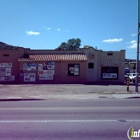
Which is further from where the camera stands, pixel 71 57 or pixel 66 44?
pixel 66 44

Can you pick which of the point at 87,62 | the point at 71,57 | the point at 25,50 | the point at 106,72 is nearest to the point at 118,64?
the point at 106,72

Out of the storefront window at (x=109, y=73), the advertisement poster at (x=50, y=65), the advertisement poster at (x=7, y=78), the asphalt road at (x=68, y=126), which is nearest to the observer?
the asphalt road at (x=68, y=126)

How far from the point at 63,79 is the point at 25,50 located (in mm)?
7444

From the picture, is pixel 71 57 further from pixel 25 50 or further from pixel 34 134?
pixel 34 134

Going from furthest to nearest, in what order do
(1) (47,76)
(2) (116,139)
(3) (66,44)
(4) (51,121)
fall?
(3) (66,44), (1) (47,76), (4) (51,121), (2) (116,139)

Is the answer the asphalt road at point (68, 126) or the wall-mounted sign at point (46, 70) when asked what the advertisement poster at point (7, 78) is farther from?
the asphalt road at point (68, 126)

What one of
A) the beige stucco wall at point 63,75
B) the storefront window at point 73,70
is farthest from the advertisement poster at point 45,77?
the storefront window at point 73,70

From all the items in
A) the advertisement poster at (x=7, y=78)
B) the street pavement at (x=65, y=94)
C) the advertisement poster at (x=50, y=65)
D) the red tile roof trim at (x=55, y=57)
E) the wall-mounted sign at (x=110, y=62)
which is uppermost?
the red tile roof trim at (x=55, y=57)

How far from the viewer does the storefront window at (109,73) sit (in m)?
34.2

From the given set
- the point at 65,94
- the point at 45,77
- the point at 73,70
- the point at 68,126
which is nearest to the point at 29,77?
the point at 45,77

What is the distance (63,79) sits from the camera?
32500 mm

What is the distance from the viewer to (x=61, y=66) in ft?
106

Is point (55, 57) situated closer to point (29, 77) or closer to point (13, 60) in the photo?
point (29, 77)

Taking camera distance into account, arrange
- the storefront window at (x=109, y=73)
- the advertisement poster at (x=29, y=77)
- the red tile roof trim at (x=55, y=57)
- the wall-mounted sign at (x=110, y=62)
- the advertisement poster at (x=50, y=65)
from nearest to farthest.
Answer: the red tile roof trim at (x=55, y=57) → the advertisement poster at (x=50, y=65) → the advertisement poster at (x=29, y=77) → the wall-mounted sign at (x=110, y=62) → the storefront window at (x=109, y=73)
